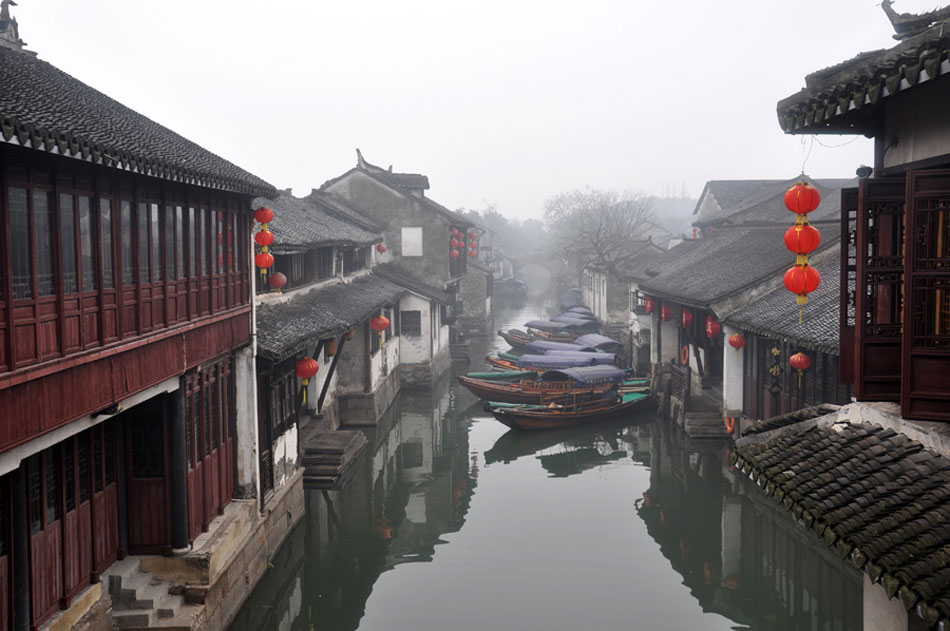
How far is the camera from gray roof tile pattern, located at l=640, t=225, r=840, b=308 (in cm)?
2128

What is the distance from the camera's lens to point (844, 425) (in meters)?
6.89

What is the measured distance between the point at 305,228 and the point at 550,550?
1001 cm

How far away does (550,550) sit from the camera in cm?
1480

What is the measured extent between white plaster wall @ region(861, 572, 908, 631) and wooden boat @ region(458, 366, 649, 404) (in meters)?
18.3

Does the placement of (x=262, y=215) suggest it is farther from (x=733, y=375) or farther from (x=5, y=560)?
(x=733, y=375)

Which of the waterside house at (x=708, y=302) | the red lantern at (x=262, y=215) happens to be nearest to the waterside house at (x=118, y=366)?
the red lantern at (x=262, y=215)

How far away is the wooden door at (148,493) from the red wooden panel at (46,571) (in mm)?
1813

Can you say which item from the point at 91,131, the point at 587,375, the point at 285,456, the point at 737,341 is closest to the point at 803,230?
the point at 91,131

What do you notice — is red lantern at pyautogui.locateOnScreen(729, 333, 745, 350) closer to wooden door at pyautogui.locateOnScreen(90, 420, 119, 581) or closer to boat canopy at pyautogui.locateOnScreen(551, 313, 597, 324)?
wooden door at pyautogui.locateOnScreen(90, 420, 119, 581)

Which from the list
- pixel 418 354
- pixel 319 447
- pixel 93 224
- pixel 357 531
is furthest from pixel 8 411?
pixel 418 354

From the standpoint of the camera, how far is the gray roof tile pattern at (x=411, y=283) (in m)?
30.5

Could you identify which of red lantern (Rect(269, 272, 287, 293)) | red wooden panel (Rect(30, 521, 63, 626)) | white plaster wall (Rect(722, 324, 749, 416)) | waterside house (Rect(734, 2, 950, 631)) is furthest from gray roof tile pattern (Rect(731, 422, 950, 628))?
white plaster wall (Rect(722, 324, 749, 416))

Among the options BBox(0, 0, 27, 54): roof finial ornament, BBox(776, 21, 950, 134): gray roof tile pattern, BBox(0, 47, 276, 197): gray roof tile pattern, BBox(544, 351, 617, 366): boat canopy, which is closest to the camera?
BBox(776, 21, 950, 134): gray roof tile pattern

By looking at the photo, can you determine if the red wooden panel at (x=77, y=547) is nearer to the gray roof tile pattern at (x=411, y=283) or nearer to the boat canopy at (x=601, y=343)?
the gray roof tile pattern at (x=411, y=283)
